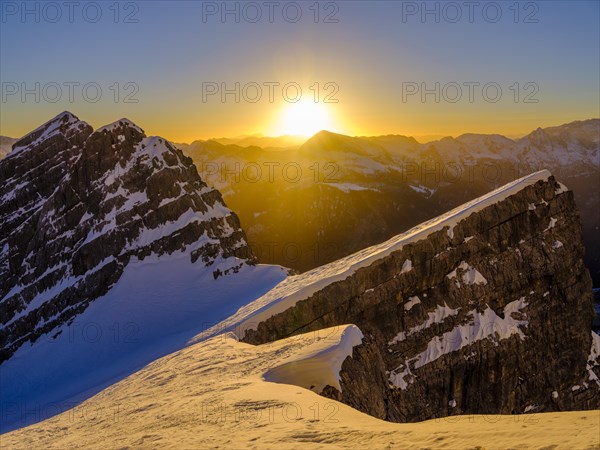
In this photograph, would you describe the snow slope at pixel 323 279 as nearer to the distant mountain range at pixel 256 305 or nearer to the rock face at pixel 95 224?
the distant mountain range at pixel 256 305

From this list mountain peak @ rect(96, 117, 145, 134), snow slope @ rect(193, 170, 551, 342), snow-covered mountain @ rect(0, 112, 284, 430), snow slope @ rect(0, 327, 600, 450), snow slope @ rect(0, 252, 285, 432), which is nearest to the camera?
snow slope @ rect(0, 327, 600, 450)

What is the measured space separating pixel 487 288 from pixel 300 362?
36.2 metres

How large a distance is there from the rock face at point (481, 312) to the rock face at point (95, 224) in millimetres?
24551

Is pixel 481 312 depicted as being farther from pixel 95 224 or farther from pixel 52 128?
pixel 52 128

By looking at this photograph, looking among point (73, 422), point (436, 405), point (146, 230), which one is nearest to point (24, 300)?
point (146, 230)

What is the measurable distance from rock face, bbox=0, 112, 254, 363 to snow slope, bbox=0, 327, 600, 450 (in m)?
39.6

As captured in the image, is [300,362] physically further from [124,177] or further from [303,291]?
[124,177]

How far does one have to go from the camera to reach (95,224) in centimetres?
7231

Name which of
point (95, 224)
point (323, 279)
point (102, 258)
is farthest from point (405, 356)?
point (95, 224)

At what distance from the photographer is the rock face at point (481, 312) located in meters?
46.9

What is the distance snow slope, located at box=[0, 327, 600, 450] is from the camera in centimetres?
1352

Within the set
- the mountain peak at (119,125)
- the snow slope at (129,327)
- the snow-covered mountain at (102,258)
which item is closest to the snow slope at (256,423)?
the snow slope at (129,327)

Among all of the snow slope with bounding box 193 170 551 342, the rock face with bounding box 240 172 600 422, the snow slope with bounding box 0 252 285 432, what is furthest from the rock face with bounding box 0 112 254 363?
the rock face with bounding box 240 172 600 422

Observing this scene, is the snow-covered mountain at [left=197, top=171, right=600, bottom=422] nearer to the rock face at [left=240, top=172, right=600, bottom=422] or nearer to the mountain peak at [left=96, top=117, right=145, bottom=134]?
the rock face at [left=240, top=172, right=600, bottom=422]
